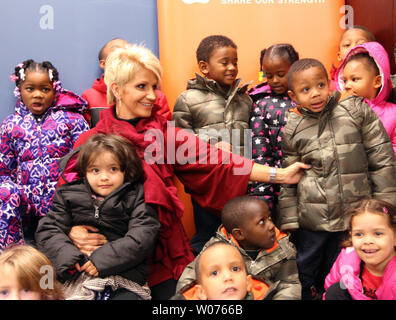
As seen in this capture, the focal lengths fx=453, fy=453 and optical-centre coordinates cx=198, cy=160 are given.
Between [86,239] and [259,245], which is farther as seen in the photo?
[259,245]

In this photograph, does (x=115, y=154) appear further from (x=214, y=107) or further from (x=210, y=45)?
(x=210, y=45)

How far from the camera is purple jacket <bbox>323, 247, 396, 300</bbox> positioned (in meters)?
1.69

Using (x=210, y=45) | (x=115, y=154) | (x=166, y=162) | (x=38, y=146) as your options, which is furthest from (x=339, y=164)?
(x=38, y=146)

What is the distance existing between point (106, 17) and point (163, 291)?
6.62 ft

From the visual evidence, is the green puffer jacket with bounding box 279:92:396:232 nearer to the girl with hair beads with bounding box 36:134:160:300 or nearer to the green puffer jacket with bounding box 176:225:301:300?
the green puffer jacket with bounding box 176:225:301:300

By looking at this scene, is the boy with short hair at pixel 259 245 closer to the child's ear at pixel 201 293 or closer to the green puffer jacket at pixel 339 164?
the child's ear at pixel 201 293

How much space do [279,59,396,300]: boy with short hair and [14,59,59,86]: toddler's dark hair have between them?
154 centimetres

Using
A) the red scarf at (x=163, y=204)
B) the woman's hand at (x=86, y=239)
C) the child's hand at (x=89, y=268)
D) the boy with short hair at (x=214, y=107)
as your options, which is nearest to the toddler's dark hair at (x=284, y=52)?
the boy with short hair at (x=214, y=107)

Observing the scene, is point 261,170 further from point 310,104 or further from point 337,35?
point 337,35

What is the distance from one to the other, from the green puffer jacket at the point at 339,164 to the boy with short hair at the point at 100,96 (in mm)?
1016

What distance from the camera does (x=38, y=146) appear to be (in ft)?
9.05

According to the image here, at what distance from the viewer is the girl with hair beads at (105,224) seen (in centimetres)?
185

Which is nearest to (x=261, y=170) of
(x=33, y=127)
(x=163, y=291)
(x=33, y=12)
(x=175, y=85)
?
(x=163, y=291)

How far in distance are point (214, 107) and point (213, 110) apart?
22mm
